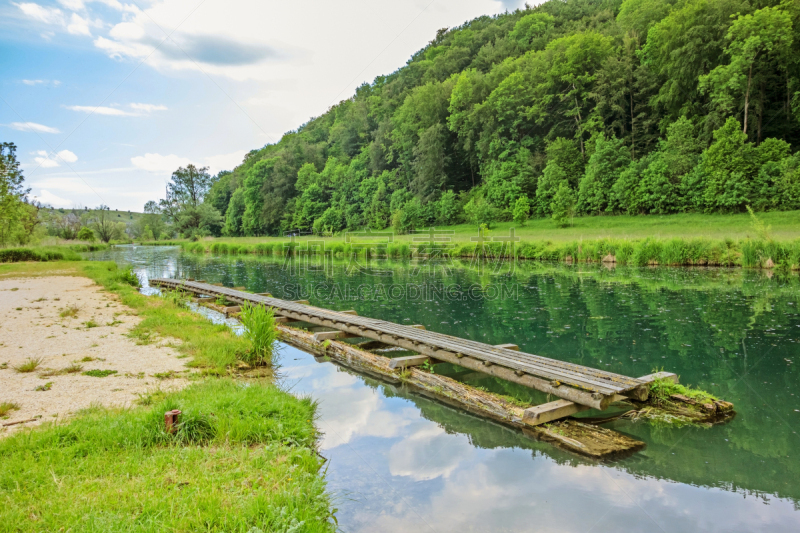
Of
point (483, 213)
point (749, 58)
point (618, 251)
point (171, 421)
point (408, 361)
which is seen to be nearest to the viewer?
point (171, 421)

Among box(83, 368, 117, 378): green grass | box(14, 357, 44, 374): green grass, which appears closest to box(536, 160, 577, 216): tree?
box(83, 368, 117, 378): green grass

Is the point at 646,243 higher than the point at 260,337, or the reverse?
the point at 646,243

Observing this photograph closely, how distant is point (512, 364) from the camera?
6418 mm

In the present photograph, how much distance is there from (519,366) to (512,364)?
0.11 meters

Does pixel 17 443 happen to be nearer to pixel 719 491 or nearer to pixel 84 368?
pixel 84 368

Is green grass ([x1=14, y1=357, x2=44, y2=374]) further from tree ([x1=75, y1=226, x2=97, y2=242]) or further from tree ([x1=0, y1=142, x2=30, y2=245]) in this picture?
tree ([x1=75, y1=226, x2=97, y2=242])

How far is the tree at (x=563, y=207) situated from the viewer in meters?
37.0

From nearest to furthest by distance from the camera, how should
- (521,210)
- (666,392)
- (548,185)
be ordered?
(666,392) → (521,210) → (548,185)

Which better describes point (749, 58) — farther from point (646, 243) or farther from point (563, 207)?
point (646, 243)

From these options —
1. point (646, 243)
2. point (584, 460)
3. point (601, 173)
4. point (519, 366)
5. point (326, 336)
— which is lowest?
point (584, 460)

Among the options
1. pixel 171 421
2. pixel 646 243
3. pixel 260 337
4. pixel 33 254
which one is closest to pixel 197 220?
pixel 33 254

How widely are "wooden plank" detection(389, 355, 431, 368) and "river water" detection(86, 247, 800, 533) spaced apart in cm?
40

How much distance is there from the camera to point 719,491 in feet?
13.9

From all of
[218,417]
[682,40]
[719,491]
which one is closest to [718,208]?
[682,40]
